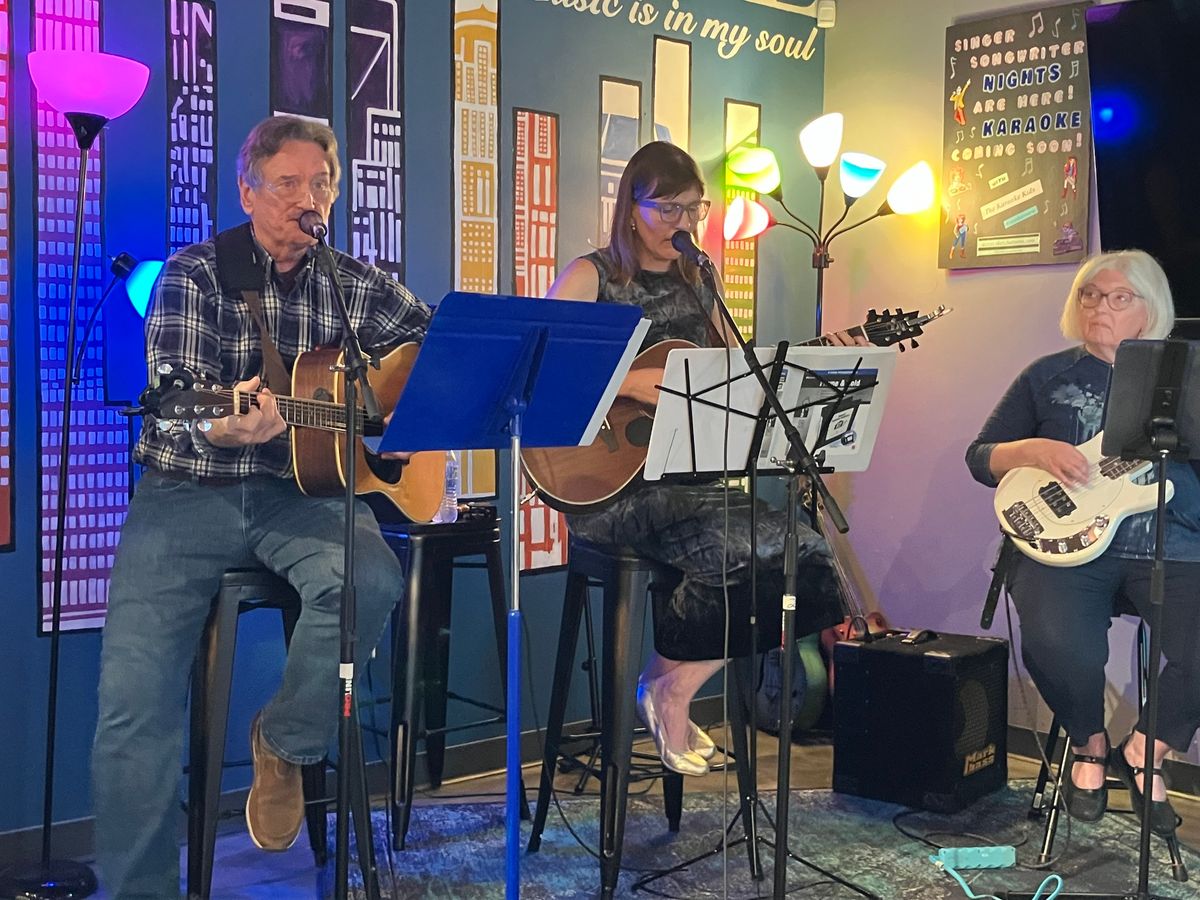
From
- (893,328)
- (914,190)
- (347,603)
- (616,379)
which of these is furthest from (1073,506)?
(347,603)

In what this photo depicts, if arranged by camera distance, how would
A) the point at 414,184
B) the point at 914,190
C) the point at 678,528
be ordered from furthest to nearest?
the point at 914,190
the point at 414,184
the point at 678,528

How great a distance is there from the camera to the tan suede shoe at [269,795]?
8.26 feet

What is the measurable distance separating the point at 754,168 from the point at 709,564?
1.83 m

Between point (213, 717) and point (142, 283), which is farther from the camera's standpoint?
point (142, 283)

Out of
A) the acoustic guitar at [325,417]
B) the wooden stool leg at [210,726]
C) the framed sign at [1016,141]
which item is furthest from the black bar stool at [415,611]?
the framed sign at [1016,141]

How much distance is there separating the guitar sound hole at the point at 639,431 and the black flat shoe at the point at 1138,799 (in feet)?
4.44

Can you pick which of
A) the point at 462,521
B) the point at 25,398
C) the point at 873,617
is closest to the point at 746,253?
the point at 873,617

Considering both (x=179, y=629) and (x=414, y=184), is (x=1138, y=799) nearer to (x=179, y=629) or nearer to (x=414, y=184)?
(x=179, y=629)

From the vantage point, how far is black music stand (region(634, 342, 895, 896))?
234cm

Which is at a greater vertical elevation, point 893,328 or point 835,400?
point 893,328

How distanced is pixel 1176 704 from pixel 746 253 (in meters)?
2.00

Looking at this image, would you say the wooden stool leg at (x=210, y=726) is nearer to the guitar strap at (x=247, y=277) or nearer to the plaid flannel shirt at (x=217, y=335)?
the plaid flannel shirt at (x=217, y=335)

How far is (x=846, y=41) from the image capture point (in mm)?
4457

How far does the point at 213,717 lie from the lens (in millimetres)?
2477
